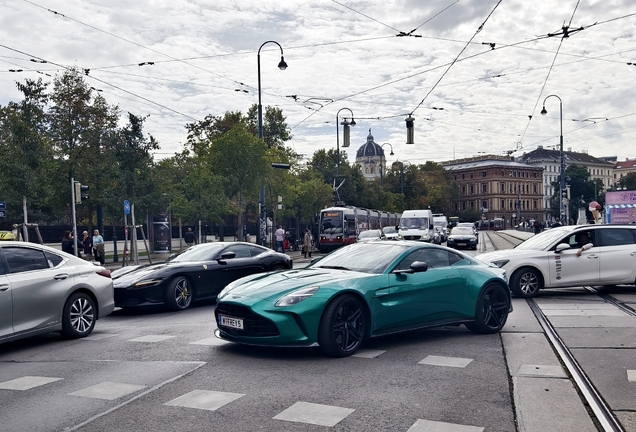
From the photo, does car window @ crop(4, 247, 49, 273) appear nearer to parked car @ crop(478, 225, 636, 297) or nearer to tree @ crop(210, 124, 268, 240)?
parked car @ crop(478, 225, 636, 297)

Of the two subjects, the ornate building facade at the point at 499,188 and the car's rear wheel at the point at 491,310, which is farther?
the ornate building facade at the point at 499,188

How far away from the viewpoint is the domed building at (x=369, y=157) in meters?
175

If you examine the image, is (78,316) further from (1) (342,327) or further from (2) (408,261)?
(2) (408,261)

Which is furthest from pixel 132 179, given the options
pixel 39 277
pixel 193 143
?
pixel 193 143

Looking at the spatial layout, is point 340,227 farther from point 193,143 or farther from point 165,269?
point 165,269

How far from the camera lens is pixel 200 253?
44.4 feet

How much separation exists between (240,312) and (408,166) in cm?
10504

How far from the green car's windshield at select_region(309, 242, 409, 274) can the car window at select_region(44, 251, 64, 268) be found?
3.49 meters

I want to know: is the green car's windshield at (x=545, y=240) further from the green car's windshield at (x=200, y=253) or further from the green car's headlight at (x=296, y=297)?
the green car's headlight at (x=296, y=297)

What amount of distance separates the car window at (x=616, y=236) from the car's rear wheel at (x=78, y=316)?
1015 cm

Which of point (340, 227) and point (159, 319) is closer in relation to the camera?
point (159, 319)

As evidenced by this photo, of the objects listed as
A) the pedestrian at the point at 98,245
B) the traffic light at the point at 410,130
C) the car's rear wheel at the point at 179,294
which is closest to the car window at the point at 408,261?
the car's rear wheel at the point at 179,294

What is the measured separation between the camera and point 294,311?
7.36 m

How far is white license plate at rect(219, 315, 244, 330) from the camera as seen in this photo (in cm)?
768
